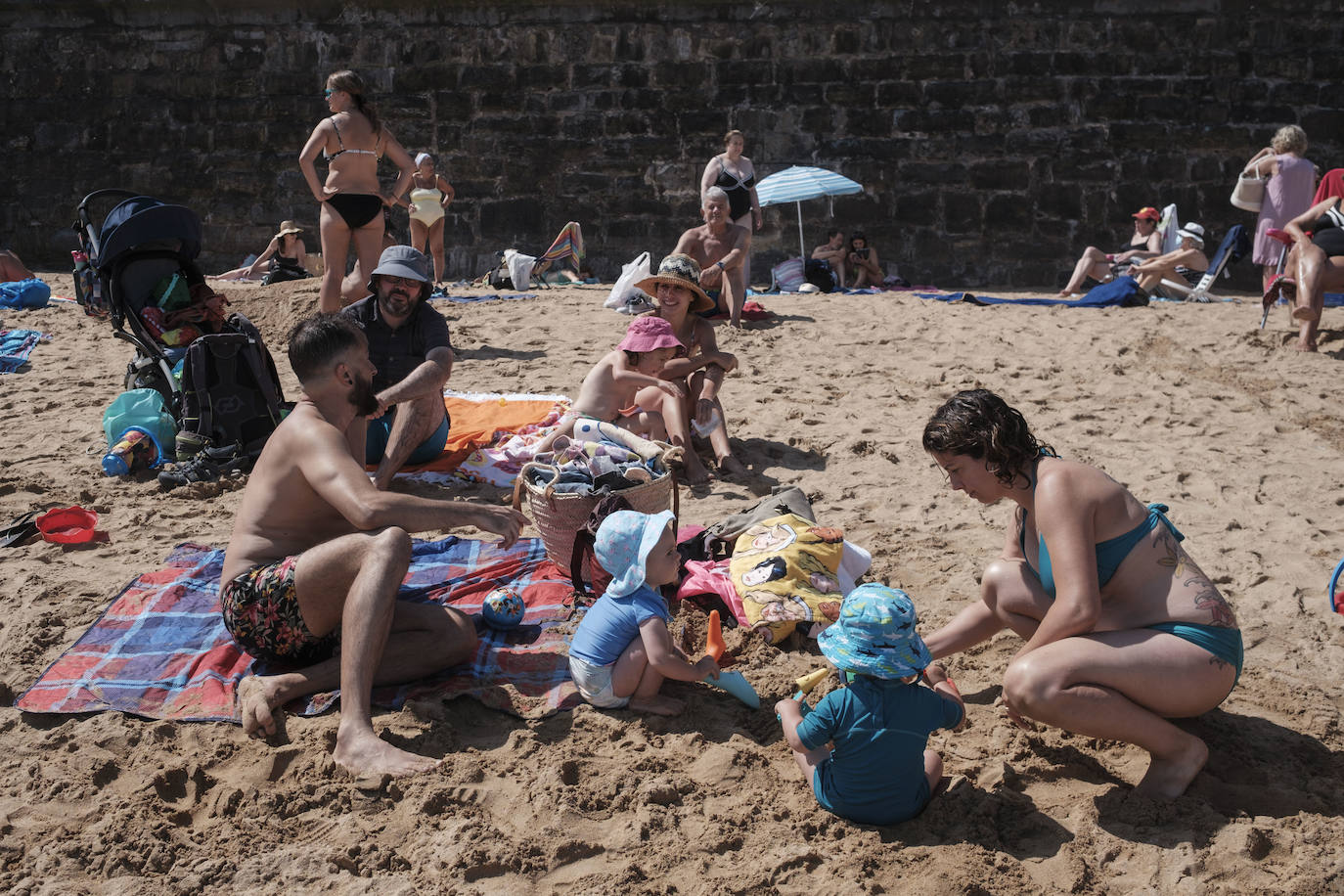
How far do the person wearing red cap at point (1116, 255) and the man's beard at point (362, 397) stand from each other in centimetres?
909

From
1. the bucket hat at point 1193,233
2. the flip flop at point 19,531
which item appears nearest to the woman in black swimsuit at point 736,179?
the bucket hat at point 1193,233

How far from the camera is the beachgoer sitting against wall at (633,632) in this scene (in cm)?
337

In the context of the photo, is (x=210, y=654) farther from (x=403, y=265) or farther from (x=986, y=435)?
(x=986, y=435)

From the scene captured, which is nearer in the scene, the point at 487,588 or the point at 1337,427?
the point at 487,588

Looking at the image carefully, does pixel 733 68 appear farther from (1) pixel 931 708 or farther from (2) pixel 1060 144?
(1) pixel 931 708

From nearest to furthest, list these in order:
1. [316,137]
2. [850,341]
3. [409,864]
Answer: [409,864], [316,137], [850,341]

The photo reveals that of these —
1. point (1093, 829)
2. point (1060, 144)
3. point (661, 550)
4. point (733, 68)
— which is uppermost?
point (733, 68)

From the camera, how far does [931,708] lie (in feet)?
9.38

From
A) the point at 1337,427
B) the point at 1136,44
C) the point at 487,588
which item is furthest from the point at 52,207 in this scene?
the point at 1337,427

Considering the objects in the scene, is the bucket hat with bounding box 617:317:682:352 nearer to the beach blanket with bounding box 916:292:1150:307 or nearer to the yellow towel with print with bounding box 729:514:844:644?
the yellow towel with print with bounding box 729:514:844:644

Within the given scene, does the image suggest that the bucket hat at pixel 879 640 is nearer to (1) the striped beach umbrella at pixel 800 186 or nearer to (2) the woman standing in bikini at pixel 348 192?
(2) the woman standing in bikini at pixel 348 192

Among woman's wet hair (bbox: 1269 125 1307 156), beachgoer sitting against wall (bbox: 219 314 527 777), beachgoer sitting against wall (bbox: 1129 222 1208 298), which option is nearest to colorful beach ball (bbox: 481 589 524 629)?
beachgoer sitting against wall (bbox: 219 314 527 777)

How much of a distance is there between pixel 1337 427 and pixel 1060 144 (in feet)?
21.8

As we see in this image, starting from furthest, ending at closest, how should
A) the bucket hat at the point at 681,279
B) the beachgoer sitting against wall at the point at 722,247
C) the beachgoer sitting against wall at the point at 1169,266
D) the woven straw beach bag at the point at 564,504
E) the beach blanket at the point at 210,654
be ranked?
the beachgoer sitting against wall at the point at 1169,266 → the beachgoer sitting against wall at the point at 722,247 → the bucket hat at the point at 681,279 → the woven straw beach bag at the point at 564,504 → the beach blanket at the point at 210,654
